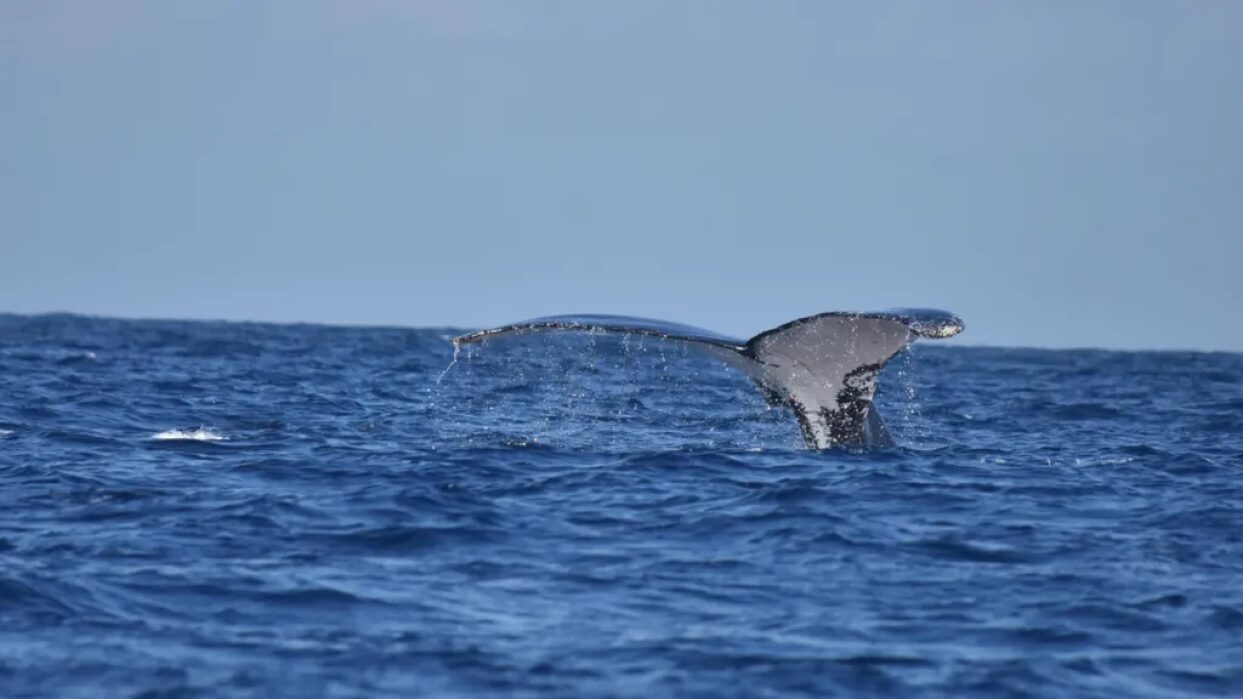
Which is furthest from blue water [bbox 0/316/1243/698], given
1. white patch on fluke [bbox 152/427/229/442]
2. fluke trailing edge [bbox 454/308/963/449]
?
fluke trailing edge [bbox 454/308/963/449]

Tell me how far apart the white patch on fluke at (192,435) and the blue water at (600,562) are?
4 cm

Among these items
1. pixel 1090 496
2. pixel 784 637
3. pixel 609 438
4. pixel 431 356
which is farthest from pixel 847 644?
pixel 431 356

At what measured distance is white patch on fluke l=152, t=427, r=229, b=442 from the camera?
1587 centimetres

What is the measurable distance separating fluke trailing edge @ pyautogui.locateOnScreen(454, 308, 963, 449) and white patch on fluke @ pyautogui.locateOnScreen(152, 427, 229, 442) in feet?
16.9

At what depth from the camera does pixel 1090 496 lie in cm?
1299

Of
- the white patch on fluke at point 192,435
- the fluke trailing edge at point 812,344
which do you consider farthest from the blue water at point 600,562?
the fluke trailing edge at point 812,344

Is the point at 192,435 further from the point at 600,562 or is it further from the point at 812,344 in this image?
the point at 600,562

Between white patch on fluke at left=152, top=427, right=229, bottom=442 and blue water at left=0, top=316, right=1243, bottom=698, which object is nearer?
blue water at left=0, top=316, right=1243, bottom=698

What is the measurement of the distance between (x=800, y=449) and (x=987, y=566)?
4.99m

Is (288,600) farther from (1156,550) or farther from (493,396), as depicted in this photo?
(493,396)

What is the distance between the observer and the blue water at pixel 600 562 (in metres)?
7.68

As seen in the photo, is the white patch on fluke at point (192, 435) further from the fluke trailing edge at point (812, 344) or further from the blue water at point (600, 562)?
the fluke trailing edge at point (812, 344)

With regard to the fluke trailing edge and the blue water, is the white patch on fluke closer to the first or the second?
the blue water

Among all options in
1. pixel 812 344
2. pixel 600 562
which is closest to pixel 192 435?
pixel 812 344
